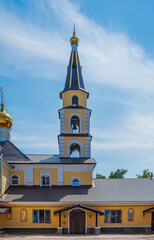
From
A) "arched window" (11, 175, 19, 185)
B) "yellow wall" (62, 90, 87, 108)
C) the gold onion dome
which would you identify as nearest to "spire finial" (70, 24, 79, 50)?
"yellow wall" (62, 90, 87, 108)

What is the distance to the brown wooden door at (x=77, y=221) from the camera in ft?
57.1

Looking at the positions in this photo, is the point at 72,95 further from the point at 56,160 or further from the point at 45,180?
the point at 45,180

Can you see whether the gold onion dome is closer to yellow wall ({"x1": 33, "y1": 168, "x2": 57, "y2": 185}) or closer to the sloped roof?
the sloped roof

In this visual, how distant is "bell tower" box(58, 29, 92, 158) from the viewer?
2189 cm

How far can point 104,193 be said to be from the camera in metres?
19.1

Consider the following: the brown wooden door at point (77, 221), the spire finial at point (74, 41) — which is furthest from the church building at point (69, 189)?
the spire finial at point (74, 41)

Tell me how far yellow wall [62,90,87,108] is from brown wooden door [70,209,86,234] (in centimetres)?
1023

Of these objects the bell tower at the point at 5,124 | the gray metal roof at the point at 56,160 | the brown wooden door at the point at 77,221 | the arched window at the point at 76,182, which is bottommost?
the brown wooden door at the point at 77,221

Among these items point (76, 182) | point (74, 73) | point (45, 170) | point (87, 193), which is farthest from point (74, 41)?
point (87, 193)

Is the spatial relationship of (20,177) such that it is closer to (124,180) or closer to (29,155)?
(29,155)

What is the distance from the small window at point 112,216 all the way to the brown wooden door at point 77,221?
178cm

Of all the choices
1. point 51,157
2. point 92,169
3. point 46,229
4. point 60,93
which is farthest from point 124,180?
point 60,93

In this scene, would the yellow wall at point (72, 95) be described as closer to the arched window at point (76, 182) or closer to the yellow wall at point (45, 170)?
the yellow wall at point (45, 170)

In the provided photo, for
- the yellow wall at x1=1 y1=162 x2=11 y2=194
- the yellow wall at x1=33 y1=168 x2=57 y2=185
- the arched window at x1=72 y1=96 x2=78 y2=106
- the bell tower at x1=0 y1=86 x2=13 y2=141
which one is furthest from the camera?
the arched window at x1=72 y1=96 x2=78 y2=106
